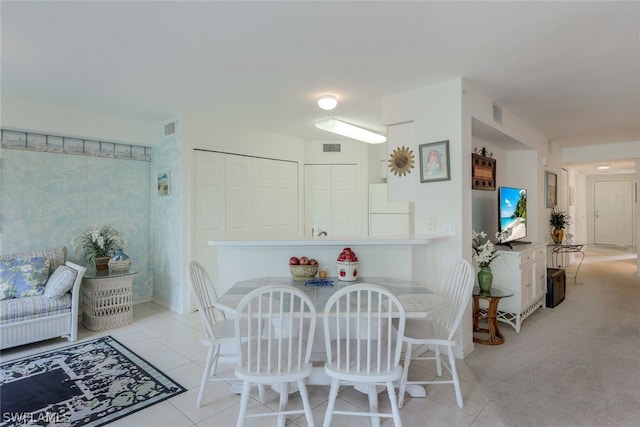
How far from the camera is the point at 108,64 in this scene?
9.12 feet

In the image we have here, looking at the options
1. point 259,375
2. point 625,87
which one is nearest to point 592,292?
point 625,87

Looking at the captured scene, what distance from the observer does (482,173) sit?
3641 mm

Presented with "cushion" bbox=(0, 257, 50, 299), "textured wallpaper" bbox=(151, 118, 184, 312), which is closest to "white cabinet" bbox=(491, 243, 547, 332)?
"textured wallpaper" bbox=(151, 118, 184, 312)

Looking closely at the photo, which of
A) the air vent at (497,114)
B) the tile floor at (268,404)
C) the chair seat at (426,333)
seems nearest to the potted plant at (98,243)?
the tile floor at (268,404)

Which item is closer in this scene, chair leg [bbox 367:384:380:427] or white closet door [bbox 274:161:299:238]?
chair leg [bbox 367:384:380:427]

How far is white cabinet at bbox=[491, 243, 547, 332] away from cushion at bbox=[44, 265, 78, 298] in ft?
14.2

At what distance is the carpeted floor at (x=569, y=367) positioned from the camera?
7.30 feet

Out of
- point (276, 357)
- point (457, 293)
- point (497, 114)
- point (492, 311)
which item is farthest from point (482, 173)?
point (276, 357)

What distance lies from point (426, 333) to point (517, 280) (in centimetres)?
190

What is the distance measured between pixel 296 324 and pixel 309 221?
11.0 ft

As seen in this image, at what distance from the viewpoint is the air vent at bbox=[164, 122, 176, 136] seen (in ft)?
14.5

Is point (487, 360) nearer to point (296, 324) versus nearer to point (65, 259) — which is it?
point (296, 324)

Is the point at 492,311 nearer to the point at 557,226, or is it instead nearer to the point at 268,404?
the point at 268,404

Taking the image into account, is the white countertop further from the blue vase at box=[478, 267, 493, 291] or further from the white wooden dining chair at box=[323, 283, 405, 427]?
the blue vase at box=[478, 267, 493, 291]
